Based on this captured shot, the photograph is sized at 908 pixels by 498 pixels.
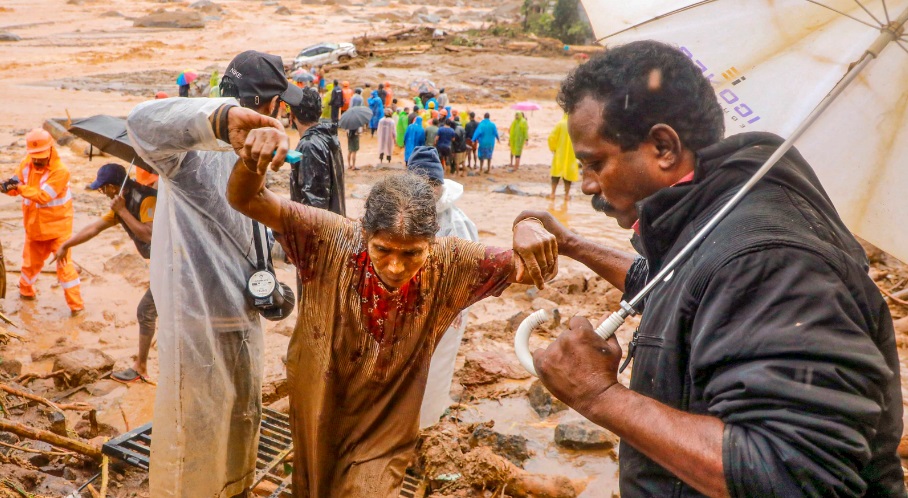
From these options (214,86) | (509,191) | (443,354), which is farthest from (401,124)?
(443,354)

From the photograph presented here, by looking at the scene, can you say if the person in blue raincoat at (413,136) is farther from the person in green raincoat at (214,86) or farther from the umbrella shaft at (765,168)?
the umbrella shaft at (765,168)

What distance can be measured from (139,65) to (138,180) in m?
23.8

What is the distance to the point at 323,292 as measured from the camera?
2.69m

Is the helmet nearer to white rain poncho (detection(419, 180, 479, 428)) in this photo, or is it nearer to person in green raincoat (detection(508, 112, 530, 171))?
white rain poncho (detection(419, 180, 479, 428))

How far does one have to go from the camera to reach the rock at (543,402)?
522cm

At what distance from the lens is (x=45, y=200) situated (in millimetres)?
6789

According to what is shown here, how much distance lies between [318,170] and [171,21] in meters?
35.8

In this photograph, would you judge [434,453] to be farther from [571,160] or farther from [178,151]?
[571,160]

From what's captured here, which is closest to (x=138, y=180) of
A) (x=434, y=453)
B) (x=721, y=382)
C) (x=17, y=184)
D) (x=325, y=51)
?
(x=17, y=184)

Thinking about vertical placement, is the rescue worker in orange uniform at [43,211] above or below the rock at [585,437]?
above

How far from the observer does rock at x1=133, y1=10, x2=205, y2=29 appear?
35938mm

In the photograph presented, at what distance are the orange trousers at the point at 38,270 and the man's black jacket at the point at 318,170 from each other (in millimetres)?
3018

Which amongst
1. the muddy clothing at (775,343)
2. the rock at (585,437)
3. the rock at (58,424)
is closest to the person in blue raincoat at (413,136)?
the rock at (585,437)

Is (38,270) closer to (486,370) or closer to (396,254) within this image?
(486,370)
